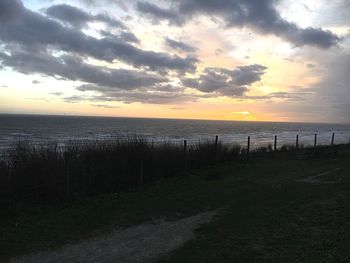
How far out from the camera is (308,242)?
6.79m

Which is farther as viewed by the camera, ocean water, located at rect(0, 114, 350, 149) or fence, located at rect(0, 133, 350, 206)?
ocean water, located at rect(0, 114, 350, 149)

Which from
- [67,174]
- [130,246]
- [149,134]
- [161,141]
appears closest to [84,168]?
[67,174]

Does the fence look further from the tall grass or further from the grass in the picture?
the grass

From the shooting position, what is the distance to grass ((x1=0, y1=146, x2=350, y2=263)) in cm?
648

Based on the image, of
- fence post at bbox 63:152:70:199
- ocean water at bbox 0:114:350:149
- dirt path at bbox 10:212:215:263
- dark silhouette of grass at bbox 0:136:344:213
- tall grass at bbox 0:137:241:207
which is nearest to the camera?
dirt path at bbox 10:212:215:263

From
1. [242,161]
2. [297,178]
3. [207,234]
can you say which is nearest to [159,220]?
[207,234]

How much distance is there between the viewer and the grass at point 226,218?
255 inches

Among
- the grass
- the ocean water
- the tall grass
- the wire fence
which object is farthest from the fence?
the ocean water

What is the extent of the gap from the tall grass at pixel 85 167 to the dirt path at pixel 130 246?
3625mm

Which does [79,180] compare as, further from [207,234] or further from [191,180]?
[207,234]

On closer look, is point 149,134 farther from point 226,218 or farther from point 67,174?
point 226,218

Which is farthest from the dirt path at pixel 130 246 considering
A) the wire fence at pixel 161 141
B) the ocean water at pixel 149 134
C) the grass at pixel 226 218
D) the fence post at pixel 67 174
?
the ocean water at pixel 149 134

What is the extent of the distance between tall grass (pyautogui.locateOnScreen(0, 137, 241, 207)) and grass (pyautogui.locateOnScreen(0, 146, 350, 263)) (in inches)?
21.8

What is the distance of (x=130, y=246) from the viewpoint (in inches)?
276
